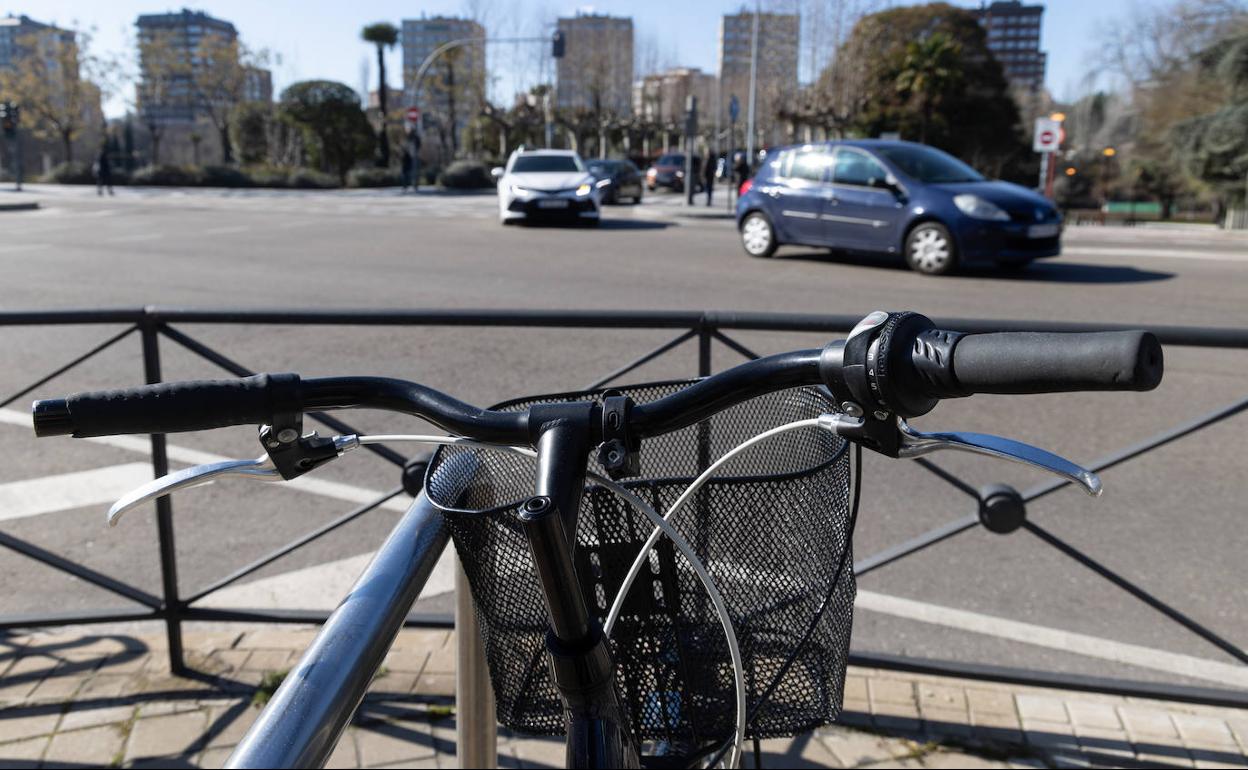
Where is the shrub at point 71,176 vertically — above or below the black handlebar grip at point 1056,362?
above

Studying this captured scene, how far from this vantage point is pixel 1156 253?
17.2 meters

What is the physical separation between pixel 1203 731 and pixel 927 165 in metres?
12.1

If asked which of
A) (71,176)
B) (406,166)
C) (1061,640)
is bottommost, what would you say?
(1061,640)

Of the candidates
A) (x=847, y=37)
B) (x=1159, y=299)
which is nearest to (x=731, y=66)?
(x=847, y=37)

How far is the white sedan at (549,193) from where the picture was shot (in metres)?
20.5

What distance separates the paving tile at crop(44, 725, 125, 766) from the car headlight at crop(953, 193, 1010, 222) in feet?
39.5

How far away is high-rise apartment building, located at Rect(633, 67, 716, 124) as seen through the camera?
8581 centimetres

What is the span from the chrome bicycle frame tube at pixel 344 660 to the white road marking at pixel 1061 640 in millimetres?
2885

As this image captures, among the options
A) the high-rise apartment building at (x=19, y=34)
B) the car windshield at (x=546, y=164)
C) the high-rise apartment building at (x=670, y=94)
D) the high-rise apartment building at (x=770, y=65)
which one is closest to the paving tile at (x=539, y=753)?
the car windshield at (x=546, y=164)

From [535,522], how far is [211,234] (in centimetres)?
2067

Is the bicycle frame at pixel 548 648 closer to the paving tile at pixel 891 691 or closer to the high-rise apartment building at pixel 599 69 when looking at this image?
the paving tile at pixel 891 691

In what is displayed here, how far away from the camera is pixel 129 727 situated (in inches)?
119

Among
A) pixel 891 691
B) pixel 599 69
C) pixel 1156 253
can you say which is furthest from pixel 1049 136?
pixel 599 69

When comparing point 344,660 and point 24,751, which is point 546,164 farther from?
point 344,660
